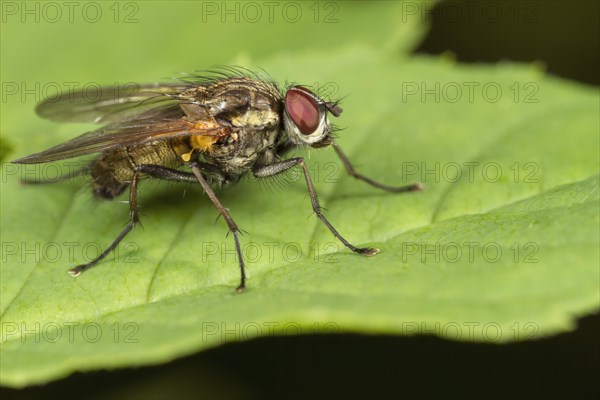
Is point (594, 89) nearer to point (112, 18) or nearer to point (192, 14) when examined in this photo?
point (192, 14)

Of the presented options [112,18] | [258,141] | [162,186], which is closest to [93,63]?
[112,18]

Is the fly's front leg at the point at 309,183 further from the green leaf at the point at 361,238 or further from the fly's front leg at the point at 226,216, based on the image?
the fly's front leg at the point at 226,216

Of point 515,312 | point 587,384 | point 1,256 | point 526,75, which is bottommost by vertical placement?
point 587,384

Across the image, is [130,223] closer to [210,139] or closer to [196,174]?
[196,174]

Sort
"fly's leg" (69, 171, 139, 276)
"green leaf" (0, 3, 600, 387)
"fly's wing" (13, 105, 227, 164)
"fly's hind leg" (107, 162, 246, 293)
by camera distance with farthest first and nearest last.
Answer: "fly's hind leg" (107, 162, 246, 293)
"fly's wing" (13, 105, 227, 164)
"fly's leg" (69, 171, 139, 276)
"green leaf" (0, 3, 600, 387)

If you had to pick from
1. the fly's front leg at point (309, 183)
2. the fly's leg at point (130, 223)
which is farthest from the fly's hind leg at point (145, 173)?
the fly's front leg at point (309, 183)

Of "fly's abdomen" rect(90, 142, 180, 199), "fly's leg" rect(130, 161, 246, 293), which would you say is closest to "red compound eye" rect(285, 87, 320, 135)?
"fly's leg" rect(130, 161, 246, 293)

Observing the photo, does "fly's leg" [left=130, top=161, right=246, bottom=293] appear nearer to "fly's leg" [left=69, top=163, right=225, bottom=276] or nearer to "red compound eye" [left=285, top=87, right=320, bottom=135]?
"fly's leg" [left=69, top=163, right=225, bottom=276]

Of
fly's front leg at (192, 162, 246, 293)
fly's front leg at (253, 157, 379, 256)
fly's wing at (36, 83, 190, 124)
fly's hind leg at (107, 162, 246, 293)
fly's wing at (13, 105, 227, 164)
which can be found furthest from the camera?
fly's wing at (36, 83, 190, 124)
